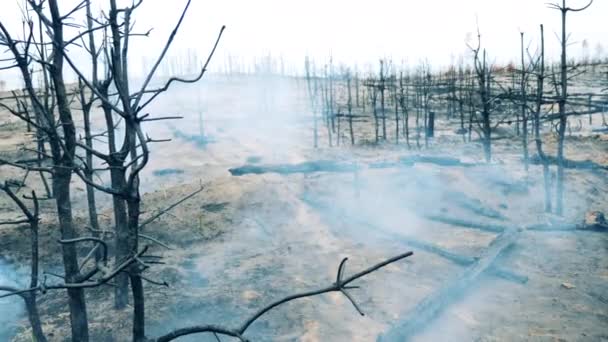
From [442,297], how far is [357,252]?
11.0 feet

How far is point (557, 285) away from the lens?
9086 mm

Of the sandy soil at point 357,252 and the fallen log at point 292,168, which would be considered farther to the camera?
the fallen log at point 292,168

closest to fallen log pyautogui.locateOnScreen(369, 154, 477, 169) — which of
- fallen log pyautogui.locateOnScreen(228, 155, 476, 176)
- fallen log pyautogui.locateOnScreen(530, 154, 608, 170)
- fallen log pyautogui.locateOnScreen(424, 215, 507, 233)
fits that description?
fallen log pyautogui.locateOnScreen(228, 155, 476, 176)

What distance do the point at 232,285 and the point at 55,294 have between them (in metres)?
4.07

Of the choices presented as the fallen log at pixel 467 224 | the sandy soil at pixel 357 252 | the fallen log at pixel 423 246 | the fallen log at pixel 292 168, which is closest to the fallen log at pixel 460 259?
the fallen log at pixel 423 246

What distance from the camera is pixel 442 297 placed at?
8.28 meters

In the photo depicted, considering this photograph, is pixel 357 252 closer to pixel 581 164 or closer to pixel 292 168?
pixel 292 168

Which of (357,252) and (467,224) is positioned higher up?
(467,224)

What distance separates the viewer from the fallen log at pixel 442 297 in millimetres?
7184

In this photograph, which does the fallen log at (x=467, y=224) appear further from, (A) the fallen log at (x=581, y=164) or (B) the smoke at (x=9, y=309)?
(B) the smoke at (x=9, y=309)

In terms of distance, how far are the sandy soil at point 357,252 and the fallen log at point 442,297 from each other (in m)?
0.13

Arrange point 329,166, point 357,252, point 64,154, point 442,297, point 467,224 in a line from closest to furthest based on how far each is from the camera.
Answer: point 64,154 < point 442,297 < point 357,252 < point 467,224 < point 329,166

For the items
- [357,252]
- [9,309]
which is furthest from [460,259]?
[9,309]

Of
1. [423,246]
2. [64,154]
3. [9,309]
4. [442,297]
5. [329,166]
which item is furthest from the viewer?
[329,166]
